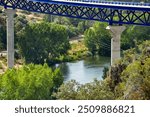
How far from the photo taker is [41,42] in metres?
Result: 61.2

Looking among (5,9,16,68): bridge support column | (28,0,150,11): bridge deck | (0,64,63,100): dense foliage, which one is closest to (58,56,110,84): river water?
(5,9,16,68): bridge support column

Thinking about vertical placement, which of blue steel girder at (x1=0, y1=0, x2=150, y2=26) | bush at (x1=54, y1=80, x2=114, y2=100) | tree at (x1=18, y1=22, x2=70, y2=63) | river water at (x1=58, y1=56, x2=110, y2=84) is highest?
blue steel girder at (x1=0, y1=0, x2=150, y2=26)

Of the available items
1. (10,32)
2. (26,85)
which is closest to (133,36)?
(10,32)

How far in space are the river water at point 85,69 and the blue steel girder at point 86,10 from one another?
6.84 metres

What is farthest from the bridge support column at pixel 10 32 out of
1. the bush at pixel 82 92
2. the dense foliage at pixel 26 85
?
the bush at pixel 82 92

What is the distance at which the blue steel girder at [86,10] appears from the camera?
41.8m

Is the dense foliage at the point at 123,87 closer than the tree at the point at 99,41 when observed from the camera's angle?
Yes

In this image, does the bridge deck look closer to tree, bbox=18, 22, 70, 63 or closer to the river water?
the river water

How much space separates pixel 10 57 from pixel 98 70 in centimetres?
1106

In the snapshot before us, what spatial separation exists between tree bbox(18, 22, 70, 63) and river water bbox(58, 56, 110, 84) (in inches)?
112

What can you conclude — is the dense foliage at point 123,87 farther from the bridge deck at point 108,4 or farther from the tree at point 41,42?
the tree at point 41,42

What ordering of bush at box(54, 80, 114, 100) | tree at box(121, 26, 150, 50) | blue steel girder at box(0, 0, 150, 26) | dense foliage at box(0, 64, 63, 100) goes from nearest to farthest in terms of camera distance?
bush at box(54, 80, 114, 100) → dense foliage at box(0, 64, 63, 100) → blue steel girder at box(0, 0, 150, 26) → tree at box(121, 26, 150, 50)

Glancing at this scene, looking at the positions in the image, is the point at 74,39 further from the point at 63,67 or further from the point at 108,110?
the point at 108,110

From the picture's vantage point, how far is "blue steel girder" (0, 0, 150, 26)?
41.8 meters
